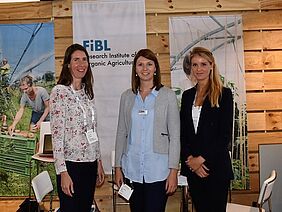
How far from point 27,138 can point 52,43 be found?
1.03 meters

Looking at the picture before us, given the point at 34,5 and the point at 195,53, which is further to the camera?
the point at 34,5

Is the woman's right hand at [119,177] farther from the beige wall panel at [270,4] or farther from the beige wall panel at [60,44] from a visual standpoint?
the beige wall panel at [270,4]

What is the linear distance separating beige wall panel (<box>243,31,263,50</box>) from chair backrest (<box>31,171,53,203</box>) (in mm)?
2462

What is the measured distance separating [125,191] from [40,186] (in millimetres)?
953

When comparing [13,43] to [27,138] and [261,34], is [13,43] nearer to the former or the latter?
[27,138]

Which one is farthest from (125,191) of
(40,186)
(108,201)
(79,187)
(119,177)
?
(108,201)

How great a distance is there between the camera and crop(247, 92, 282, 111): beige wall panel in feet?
15.2

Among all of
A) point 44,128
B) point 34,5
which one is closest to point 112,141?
point 44,128

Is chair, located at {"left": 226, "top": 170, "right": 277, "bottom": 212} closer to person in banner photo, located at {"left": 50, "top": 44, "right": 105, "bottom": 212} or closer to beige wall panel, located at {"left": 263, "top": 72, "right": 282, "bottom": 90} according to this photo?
person in banner photo, located at {"left": 50, "top": 44, "right": 105, "bottom": 212}

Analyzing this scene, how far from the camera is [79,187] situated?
264cm

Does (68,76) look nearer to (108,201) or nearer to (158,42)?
(158,42)

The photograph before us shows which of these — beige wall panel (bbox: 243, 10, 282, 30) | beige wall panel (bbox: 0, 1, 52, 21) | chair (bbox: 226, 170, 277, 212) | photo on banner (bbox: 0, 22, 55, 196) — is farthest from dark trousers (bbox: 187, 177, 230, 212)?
beige wall panel (bbox: 0, 1, 52, 21)

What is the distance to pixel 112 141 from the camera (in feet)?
15.0

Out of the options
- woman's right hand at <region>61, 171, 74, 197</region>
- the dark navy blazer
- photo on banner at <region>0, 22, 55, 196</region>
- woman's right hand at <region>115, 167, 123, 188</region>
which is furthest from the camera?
photo on banner at <region>0, 22, 55, 196</region>
